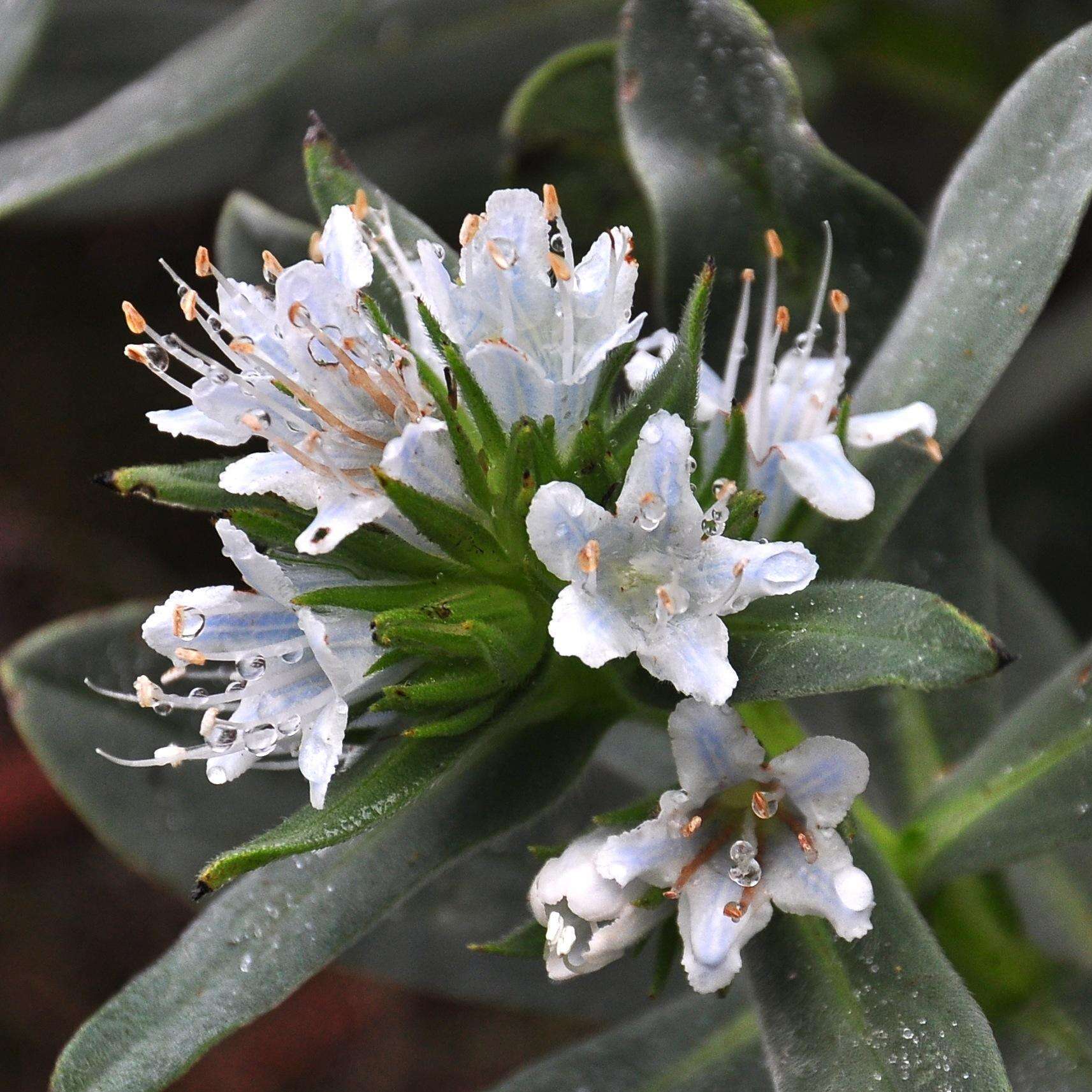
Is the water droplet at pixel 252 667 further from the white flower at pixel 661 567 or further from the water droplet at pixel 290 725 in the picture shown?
the white flower at pixel 661 567

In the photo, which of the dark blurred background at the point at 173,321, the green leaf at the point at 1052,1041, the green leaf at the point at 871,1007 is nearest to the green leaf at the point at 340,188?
the green leaf at the point at 871,1007

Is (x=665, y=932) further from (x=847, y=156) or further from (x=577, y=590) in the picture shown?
(x=847, y=156)

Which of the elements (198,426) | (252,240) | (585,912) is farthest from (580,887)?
(252,240)

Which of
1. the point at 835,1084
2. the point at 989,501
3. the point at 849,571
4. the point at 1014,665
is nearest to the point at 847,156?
the point at 989,501

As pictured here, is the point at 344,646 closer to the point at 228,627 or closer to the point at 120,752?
the point at 228,627

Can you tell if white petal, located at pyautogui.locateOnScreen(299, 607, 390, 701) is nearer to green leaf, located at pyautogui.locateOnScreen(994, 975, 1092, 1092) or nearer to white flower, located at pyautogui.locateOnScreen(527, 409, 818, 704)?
white flower, located at pyautogui.locateOnScreen(527, 409, 818, 704)

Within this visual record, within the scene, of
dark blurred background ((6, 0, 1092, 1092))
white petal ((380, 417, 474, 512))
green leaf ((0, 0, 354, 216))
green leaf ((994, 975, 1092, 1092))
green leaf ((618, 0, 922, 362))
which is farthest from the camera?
dark blurred background ((6, 0, 1092, 1092))

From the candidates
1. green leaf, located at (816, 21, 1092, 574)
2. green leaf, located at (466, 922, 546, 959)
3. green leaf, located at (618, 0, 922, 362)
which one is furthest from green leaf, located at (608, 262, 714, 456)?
green leaf, located at (618, 0, 922, 362)

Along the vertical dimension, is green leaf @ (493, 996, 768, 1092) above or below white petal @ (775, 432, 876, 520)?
below
